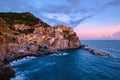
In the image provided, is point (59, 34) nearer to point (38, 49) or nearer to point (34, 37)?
point (34, 37)

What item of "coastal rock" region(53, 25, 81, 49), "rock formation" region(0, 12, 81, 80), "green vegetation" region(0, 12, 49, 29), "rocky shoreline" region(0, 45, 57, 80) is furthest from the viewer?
"green vegetation" region(0, 12, 49, 29)

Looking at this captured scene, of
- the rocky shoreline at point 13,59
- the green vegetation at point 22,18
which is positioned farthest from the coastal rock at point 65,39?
the green vegetation at point 22,18

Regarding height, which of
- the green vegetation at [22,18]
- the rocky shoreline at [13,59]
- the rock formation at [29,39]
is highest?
the green vegetation at [22,18]

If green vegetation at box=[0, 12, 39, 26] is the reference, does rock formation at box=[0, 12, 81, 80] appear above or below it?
below

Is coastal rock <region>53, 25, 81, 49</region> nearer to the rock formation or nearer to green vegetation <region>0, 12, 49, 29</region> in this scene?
the rock formation

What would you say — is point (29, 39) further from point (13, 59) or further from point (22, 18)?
point (22, 18)

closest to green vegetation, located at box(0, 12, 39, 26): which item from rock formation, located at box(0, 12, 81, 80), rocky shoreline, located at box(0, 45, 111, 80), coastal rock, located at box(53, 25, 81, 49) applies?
rock formation, located at box(0, 12, 81, 80)

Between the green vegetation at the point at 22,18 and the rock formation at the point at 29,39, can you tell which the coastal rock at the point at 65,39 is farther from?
the green vegetation at the point at 22,18

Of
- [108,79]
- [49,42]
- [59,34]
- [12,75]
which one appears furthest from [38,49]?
[108,79]

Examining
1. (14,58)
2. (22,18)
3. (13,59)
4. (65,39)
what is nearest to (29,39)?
(65,39)

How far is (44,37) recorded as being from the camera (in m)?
127

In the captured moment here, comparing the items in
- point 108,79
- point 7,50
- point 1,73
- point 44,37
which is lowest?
point 108,79

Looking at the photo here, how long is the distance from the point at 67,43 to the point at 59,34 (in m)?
11.5

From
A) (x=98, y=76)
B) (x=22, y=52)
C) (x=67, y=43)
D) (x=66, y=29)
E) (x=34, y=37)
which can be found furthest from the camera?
(x=66, y=29)
